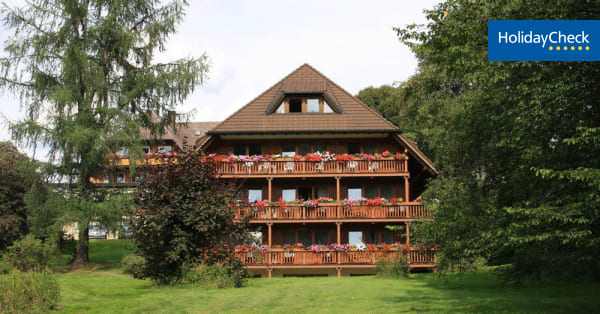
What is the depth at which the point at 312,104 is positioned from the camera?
112 feet

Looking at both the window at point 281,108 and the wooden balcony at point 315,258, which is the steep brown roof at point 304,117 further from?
the wooden balcony at point 315,258

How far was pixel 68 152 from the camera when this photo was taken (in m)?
28.9

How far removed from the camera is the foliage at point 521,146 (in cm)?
1187

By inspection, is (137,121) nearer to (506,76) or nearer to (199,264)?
(199,264)

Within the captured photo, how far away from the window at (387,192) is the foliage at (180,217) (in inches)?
615

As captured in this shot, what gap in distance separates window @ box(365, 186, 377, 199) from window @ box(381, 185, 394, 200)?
18.9 inches

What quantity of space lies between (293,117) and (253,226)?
270 inches

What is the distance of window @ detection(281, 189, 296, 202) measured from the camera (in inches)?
1328

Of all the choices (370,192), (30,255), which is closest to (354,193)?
(370,192)

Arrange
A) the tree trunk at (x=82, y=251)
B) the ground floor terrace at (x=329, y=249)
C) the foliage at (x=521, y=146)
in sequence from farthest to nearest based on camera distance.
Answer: the tree trunk at (x=82, y=251) → the ground floor terrace at (x=329, y=249) → the foliage at (x=521, y=146)

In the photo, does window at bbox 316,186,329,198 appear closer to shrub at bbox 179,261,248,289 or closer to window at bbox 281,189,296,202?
window at bbox 281,189,296,202

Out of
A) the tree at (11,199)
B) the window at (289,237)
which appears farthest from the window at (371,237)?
the tree at (11,199)

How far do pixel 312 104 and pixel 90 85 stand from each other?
12747 mm

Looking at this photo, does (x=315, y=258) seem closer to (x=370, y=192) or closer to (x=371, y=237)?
(x=371, y=237)
